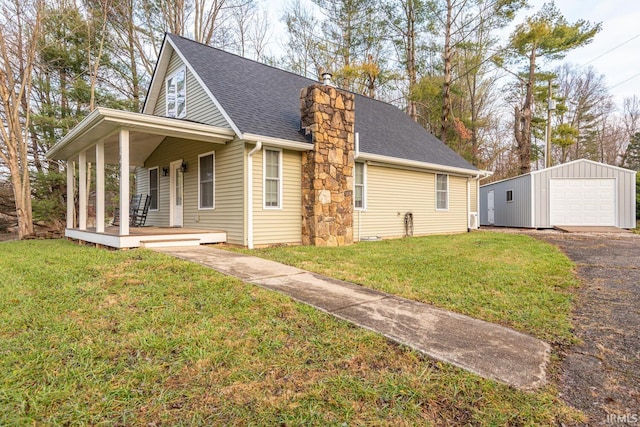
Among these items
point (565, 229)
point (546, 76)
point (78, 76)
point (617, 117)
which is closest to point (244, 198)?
point (78, 76)

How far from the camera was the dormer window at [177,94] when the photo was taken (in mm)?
9227

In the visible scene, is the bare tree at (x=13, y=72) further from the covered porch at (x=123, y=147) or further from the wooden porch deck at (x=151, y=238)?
the wooden porch deck at (x=151, y=238)

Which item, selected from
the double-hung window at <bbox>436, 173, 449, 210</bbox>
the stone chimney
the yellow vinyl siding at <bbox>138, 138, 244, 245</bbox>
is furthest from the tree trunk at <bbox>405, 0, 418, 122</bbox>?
the yellow vinyl siding at <bbox>138, 138, 244, 245</bbox>

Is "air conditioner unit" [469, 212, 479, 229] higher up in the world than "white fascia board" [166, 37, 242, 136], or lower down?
lower down

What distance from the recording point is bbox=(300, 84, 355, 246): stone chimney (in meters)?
7.54

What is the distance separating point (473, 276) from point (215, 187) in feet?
18.6

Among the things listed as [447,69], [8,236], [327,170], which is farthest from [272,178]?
[447,69]

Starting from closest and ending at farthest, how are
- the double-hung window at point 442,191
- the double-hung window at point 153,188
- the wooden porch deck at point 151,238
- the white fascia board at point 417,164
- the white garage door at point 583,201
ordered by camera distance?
the wooden porch deck at point 151,238 → the white fascia board at point 417,164 → the double-hung window at point 153,188 → the double-hung window at point 442,191 → the white garage door at point 583,201

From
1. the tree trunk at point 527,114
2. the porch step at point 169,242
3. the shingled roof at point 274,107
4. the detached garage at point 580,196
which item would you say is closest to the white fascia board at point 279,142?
the shingled roof at point 274,107

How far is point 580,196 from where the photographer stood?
1332 cm

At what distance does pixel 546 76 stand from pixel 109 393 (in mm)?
21185

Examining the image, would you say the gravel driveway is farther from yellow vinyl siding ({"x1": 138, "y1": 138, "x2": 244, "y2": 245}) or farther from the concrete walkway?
yellow vinyl siding ({"x1": 138, "y1": 138, "x2": 244, "y2": 245})

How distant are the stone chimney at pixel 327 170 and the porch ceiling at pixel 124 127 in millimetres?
1843

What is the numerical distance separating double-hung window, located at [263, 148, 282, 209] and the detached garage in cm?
1113
